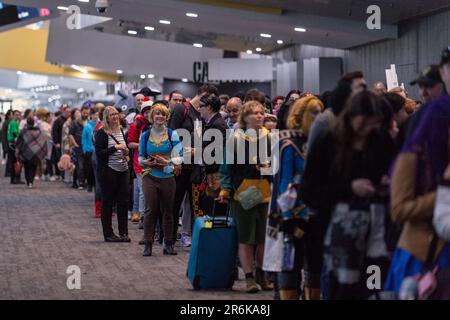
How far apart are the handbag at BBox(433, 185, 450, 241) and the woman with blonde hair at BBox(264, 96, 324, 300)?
1756mm

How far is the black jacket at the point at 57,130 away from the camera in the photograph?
26.3 m

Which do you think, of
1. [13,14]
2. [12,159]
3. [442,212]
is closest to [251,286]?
[442,212]

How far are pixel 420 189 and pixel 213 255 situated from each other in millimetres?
4032

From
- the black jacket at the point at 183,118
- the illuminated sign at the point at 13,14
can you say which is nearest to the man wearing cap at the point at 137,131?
the black jacket at the point at 183,118

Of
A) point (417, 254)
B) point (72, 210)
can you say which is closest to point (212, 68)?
point (72, 210)

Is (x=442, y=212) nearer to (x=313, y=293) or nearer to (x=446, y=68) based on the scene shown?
(x=446, y=68)

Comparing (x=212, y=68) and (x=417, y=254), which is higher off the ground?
(x=212, y=68)

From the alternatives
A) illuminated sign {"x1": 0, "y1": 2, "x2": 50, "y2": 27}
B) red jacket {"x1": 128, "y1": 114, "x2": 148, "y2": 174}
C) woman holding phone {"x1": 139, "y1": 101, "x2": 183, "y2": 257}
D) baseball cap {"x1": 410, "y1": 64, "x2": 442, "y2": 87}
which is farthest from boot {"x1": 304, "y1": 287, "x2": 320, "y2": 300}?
illuminated sign {"x1": 0, "y1": 2, "x2": 50, "y2": 27}

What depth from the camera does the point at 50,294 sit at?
930cm

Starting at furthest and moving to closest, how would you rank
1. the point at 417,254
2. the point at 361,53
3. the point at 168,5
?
the point at 361,53, the point at 168,5, the point at 417,254
